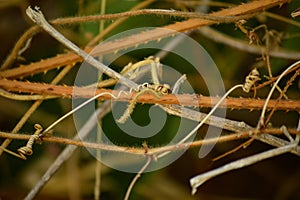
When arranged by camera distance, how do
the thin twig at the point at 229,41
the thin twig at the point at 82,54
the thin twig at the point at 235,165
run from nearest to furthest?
the thin twig at the point at 235,165 → the thin twig at the point at 82,54 → the thin twig at the point at 229,41

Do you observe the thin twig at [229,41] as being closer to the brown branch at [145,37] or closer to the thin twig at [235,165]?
the brown branch at [145,37]

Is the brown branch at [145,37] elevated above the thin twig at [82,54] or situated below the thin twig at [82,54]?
above

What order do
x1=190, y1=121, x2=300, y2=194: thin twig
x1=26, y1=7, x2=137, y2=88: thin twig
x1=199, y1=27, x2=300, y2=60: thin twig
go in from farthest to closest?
x1=199, y1=27, x2=300, y2=60: thin twig, x1=26, y1=7, x2=137, y2=88: thin twig, x1=190, y1=121, x2=300, y2=194: thin twig

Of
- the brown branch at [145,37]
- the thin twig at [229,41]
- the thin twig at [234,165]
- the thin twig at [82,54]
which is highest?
the thin twig at [229,41]

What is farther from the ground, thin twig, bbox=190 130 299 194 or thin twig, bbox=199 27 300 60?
thin twig, bbox=199 27 300 60

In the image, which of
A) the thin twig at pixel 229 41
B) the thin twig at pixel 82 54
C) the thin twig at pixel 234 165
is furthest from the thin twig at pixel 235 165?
the thin twig at pixel 229 41

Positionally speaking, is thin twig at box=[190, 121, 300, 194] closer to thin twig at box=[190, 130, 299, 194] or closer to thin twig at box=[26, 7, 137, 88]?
thin twig at box=[190, 130, 299, 194]

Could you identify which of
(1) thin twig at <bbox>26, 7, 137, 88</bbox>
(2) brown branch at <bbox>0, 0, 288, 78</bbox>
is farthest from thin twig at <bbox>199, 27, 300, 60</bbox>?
(1) thin twig at <bbox>26, 7, 137, 88</bbox>

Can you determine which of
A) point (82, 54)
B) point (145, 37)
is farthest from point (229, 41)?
point (82, 54)

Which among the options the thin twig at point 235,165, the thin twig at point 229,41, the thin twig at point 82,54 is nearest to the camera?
the thin twig at point 235,165

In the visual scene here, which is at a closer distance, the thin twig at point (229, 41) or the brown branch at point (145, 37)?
the brown branch at point (145, 37)

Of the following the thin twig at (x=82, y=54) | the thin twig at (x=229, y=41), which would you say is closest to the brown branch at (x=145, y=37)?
the thin twig at (x=82, y=54)
